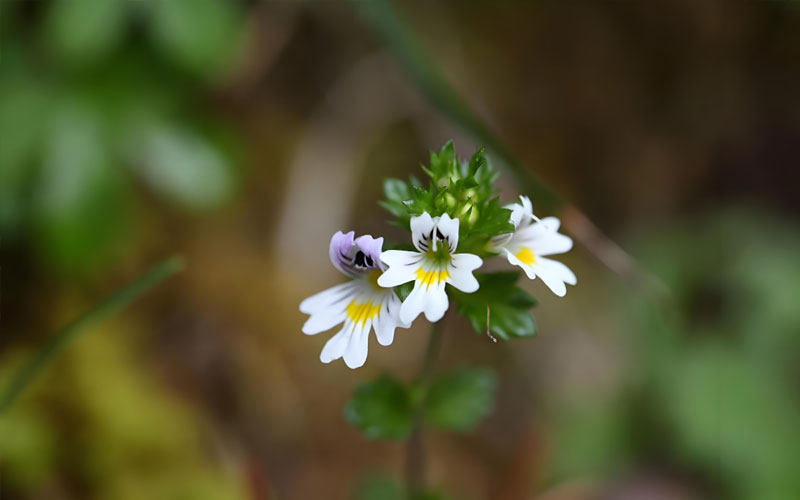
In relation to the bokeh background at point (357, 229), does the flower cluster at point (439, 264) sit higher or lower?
lower

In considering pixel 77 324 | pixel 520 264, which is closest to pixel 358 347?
pixel 520 264

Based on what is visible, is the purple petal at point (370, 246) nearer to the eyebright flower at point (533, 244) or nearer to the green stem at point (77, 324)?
the eyebright flower at point (533, 244)

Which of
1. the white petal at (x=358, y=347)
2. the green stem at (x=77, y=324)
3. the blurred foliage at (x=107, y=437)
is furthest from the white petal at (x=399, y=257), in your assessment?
the blurred foliage at (x=107, y=437)

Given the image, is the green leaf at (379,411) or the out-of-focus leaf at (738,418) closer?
the green leaf at (379,411)

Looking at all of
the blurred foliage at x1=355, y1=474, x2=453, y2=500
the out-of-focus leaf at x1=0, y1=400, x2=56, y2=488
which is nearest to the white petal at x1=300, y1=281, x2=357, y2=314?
the blurred foliage at x1=355, y1=474, x2=453, y2=500

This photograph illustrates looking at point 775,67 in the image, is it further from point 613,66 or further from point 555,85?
point 555,85

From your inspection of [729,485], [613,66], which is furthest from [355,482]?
[613,66]
